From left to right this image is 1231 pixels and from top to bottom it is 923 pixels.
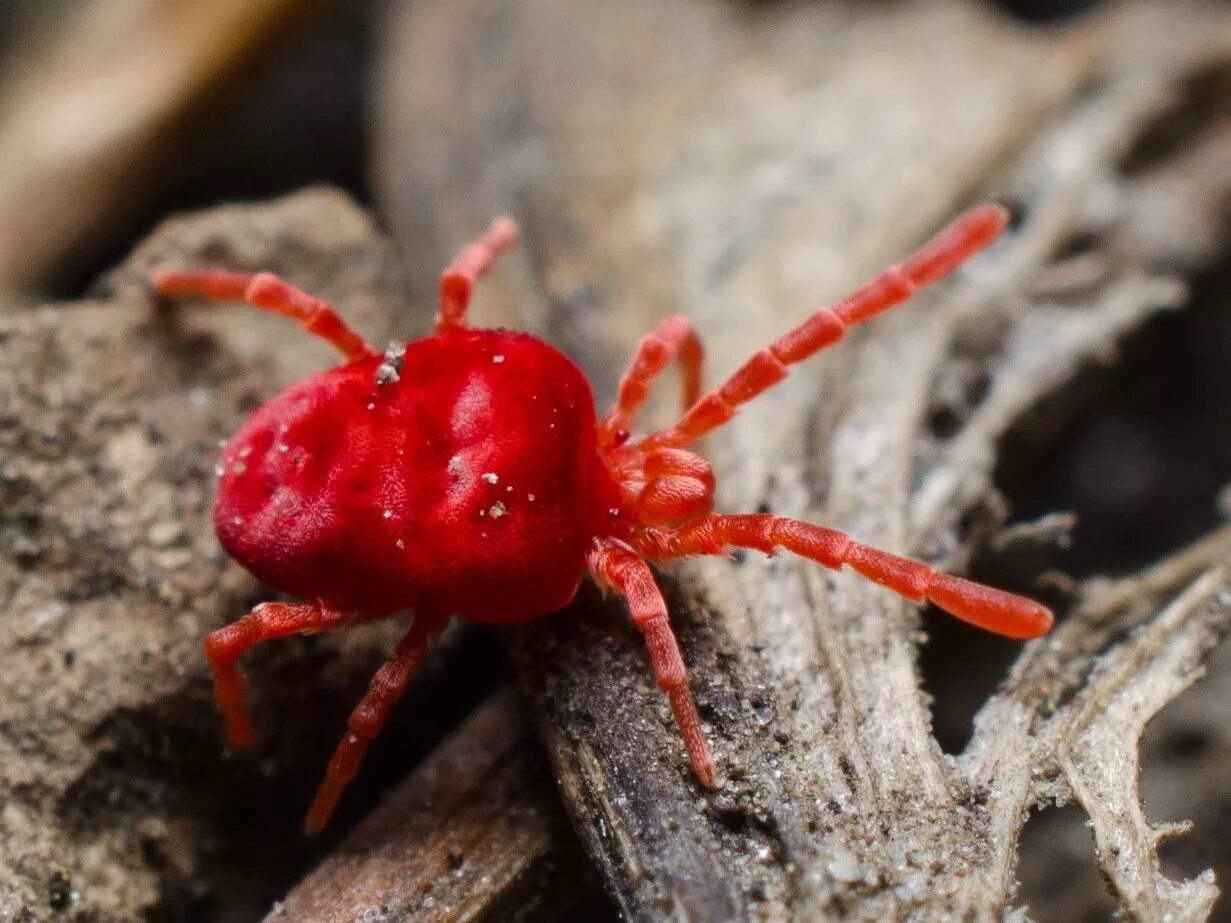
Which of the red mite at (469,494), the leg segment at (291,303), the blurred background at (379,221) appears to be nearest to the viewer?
the red mite at (469,494)

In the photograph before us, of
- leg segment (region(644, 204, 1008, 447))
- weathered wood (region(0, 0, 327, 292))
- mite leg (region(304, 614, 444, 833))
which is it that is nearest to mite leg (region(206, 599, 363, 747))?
mite leg (region(304, 614, 444, 833))

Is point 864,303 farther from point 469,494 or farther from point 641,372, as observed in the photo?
point 469,494

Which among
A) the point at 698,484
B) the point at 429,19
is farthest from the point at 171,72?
the point at 698,484

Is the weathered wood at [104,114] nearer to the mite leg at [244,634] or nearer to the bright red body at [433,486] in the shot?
the bright red body at [433,486]

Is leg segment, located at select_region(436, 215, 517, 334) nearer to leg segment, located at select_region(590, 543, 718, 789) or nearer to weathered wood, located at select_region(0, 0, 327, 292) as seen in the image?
leg segment, located at select_region(590, 543, 718, 789)

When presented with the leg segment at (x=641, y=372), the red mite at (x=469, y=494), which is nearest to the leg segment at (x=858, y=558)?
the red mite at (x=469, y=494)

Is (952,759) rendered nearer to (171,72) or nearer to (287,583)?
(287,583)
